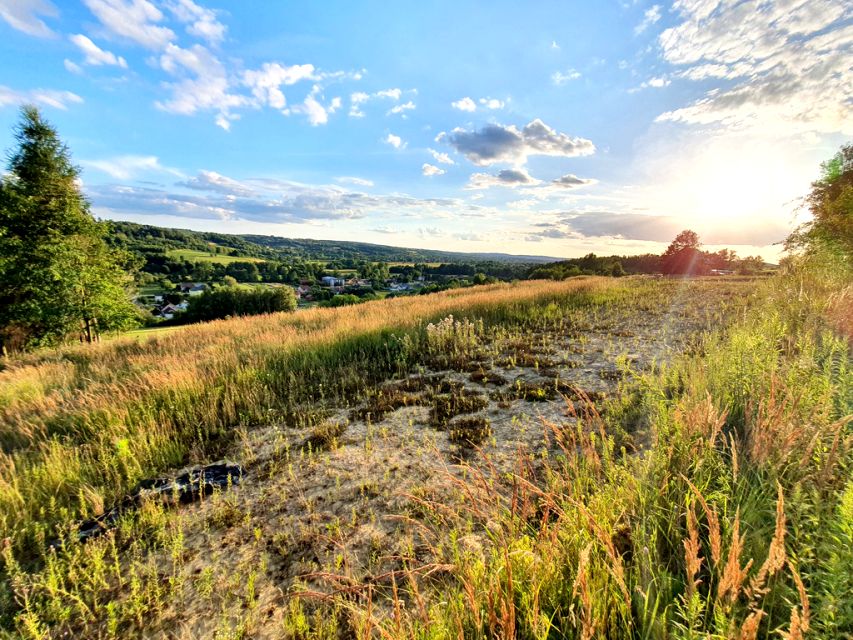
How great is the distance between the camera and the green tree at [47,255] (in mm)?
17844

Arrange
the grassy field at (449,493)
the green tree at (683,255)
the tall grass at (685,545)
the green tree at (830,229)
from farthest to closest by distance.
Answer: the green tree at (683,255)
the green tree at (830,229)
the grassy field at (449,493)
the tall grass at (685,545)

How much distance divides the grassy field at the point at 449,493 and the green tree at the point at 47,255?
13975mm

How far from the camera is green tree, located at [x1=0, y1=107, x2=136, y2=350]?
1784 cm

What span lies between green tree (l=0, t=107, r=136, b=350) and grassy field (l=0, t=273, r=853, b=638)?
45.9ft

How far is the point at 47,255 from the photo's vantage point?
18.2m

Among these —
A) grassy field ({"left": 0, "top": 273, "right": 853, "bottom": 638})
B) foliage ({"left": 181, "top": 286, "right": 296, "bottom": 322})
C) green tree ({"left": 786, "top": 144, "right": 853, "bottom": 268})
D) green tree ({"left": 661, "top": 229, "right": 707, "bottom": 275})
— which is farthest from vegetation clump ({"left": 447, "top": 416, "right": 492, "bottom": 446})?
foliage ({"left": 181, "top": 286, "right": 296, "bottom": 322})

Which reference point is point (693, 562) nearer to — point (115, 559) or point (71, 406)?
point (115, 559)

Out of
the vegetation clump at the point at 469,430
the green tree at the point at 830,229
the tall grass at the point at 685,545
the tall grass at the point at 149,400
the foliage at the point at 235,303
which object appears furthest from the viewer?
the foliage at the point at 235,303

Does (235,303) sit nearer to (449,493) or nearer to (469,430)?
(469,430)

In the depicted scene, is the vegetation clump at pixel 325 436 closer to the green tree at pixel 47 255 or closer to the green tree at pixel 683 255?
the green tree at pixel 47 255

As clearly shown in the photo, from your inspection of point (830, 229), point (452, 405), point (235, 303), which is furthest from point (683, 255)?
point (235, 303)

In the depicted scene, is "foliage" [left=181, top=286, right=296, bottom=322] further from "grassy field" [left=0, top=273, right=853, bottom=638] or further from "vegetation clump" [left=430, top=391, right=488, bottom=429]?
"vegetation clump" [left=430, top=391, right=488, bottom=429]

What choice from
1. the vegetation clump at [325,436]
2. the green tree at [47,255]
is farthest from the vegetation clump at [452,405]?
the green tree at [47,255]

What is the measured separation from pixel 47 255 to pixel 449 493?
85.3ft
